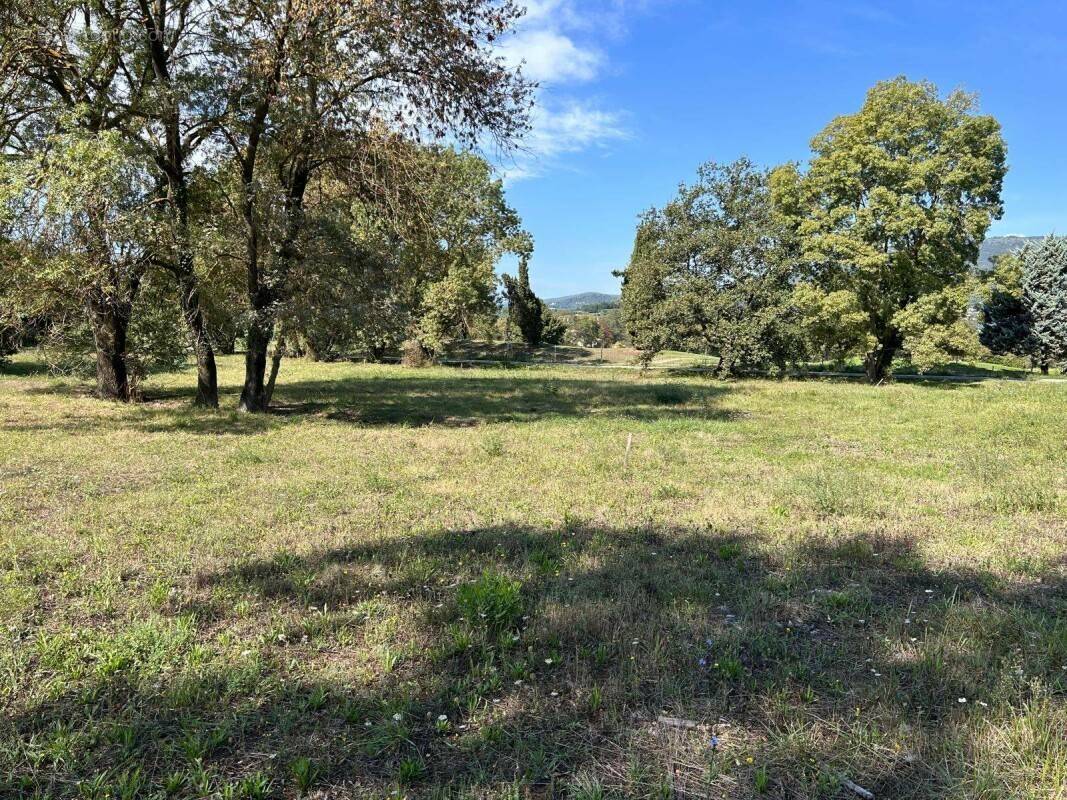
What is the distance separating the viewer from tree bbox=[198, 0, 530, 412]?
1179 centimetres

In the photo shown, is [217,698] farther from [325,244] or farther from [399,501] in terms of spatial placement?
[325,244]

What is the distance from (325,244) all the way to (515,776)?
12.2m

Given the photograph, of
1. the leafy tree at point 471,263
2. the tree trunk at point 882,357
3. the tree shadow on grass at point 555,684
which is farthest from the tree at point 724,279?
the tree shadow on grass at point 555,684

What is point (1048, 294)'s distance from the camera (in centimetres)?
3747

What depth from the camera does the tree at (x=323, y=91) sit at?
11.8 meters

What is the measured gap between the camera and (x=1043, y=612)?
421cm

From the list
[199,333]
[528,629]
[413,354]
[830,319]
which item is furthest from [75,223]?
[830,319]

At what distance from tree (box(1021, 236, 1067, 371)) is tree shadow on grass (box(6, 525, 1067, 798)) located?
1712 inches

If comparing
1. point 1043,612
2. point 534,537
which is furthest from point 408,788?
point 1043,612

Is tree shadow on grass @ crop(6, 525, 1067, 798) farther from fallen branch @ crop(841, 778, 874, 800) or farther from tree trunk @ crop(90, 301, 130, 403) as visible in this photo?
tree trunk @ crop(90, 301, 130, 403)

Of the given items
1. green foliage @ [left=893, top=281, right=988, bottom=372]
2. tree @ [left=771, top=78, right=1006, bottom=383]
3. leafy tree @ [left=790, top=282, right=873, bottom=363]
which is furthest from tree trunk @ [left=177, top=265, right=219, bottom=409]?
green foliage @ [left=893, top=281, right=988, bottom=372]

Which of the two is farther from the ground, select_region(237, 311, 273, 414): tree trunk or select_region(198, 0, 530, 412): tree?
select_region(198, 0, 530, 412): tree

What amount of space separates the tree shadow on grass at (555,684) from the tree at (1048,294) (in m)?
43.5

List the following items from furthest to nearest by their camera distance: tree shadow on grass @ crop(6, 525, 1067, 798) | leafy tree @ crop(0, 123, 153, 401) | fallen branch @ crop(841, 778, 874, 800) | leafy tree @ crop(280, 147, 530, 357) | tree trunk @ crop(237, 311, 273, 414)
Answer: tree trunk @ crop(237, 311, 273, 414), leafy tree @ crop(280, 147, 530, 357), leafy tree @ crop(0, 123, 153, 401), tree shadow on grass @ crop(6, 525, 1067, 798), fallen branch @ crop(841, 778, 874, 800)
